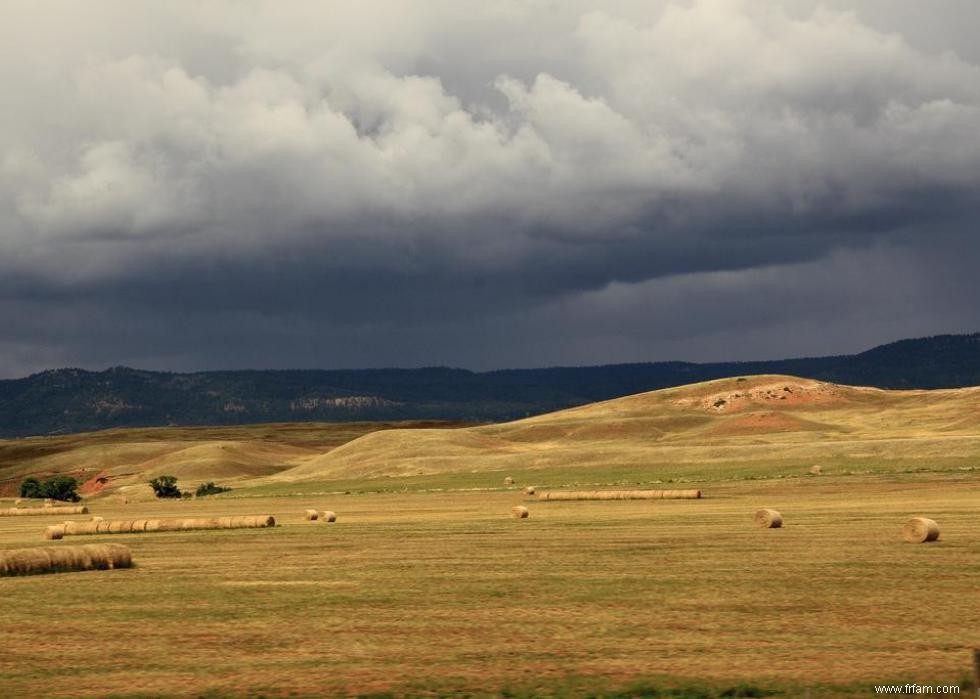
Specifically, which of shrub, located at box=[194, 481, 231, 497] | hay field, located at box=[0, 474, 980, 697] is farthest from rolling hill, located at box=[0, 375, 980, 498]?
hay field, located at box=[0, 474, 980, 697]

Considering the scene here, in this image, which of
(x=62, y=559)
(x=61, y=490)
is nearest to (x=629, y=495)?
(x=62, y=559)

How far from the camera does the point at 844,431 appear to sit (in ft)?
546

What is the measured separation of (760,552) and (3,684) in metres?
26.4

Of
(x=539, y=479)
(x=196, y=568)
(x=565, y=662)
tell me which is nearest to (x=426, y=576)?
(x=196, y=568)

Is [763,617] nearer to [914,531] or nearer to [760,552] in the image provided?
[760,552]

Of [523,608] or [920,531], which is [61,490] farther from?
[523,608]

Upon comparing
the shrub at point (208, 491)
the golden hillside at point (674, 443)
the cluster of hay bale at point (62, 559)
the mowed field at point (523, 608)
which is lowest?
the mowed field at point (523, 608)

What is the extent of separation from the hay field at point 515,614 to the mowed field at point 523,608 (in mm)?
90

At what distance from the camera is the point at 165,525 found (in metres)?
67.8

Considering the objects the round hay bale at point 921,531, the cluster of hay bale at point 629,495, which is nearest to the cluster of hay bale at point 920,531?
the round hay bale at point 921,531

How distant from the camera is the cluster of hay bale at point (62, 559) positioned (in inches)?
1626

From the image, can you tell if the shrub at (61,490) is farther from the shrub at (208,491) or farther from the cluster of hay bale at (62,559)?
the cluster of hay bale at (62,559)

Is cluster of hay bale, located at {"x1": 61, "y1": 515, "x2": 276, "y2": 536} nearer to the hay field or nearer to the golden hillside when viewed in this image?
the hay field

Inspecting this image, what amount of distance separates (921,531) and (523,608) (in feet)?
61.3
